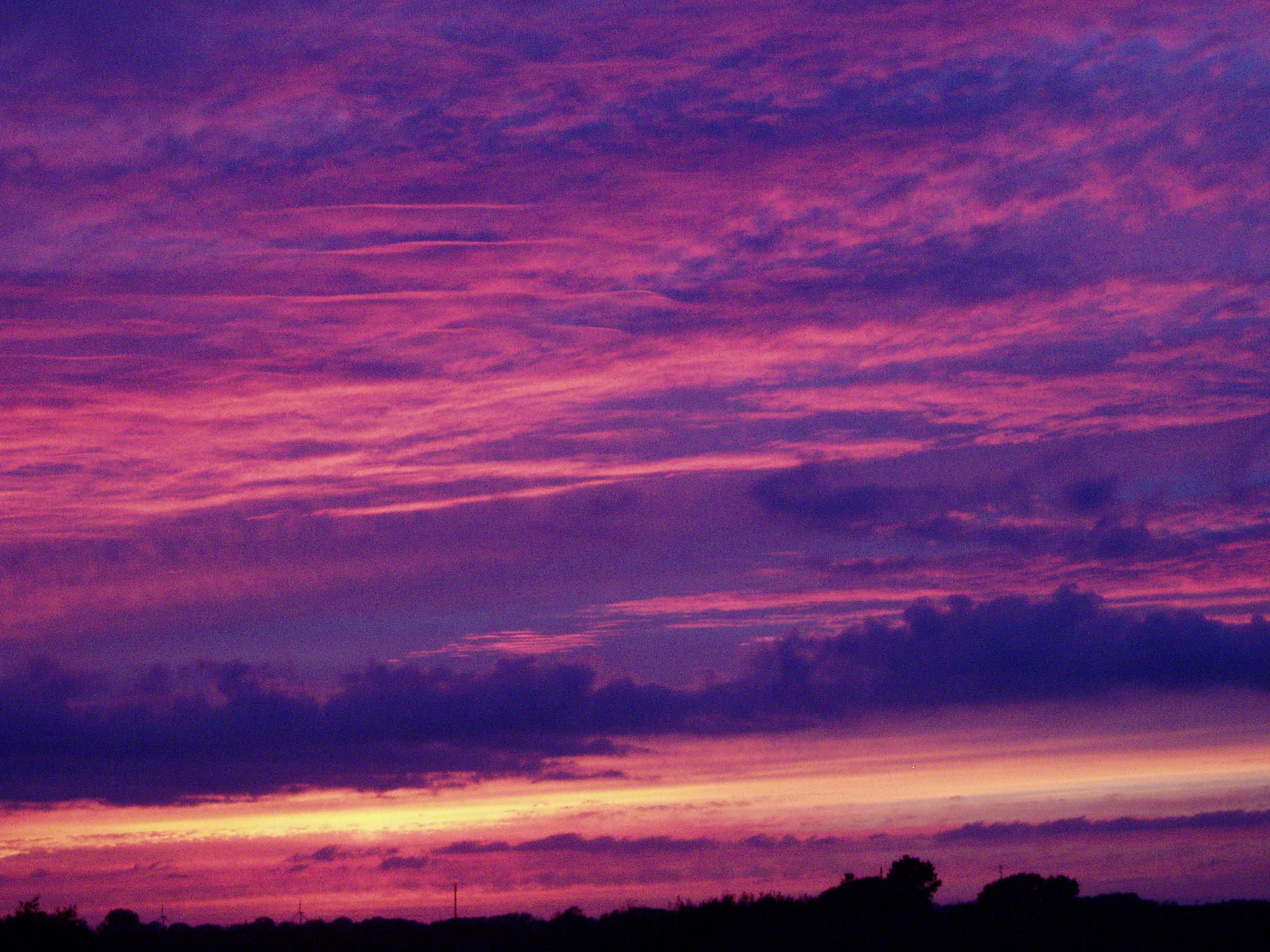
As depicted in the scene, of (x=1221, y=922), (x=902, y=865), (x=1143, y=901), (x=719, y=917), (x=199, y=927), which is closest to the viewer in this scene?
(x=1221, y=922)

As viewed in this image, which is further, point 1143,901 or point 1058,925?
point 1143,901

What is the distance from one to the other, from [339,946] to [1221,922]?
1319 inches

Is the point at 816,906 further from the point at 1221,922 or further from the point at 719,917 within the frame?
the point at 1221,922

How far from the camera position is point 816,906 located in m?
63.2

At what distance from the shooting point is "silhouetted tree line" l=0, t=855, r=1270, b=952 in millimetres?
51562

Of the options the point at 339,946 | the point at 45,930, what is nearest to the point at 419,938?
the point at 339,946

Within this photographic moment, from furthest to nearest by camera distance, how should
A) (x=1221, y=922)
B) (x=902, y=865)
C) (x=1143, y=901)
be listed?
(x=902, y=865), (x=1143, y=901), (x=1221, y=922)

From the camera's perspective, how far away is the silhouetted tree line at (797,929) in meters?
51.6

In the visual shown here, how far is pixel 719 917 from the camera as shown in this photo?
202ft

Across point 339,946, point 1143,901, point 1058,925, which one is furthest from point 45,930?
point 1143,901

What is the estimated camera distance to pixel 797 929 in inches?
2239

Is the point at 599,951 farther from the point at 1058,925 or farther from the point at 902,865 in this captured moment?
the point at 902,865

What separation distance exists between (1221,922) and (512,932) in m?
27.3

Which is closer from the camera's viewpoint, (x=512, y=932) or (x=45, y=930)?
(x=45, y=930)
